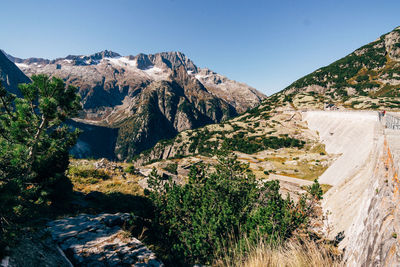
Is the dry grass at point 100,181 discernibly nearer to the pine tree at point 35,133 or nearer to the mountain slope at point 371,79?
the pine tree at point 35,133

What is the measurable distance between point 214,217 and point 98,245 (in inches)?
185

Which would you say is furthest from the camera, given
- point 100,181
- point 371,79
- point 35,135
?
point 371,79

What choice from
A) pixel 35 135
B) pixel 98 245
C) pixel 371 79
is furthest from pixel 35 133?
pixel 371 79

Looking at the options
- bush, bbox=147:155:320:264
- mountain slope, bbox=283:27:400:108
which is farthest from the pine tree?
mountain slope, bbox=283:27:400:108

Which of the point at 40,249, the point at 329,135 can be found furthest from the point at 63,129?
the point at 329,135

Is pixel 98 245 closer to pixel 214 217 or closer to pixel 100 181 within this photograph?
pixel 214 217

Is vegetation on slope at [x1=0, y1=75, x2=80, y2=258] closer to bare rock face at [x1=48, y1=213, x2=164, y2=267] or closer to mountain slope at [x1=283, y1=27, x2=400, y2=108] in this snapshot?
bare rock face at [x1=48, y1=213, x2=164, y2=267]

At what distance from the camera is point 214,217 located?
676cm

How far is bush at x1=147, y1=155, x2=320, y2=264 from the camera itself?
21.2ft

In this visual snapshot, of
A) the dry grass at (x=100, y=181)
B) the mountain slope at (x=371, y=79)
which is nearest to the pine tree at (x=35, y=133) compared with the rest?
the dry grass at (x=100, y=181)

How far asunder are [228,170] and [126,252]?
7453mm

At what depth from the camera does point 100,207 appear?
41.9ft

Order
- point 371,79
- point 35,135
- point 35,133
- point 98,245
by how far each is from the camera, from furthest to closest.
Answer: point 371,79
point 35,133
point 35,135
point 98,245

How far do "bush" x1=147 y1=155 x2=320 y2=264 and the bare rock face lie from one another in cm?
121
